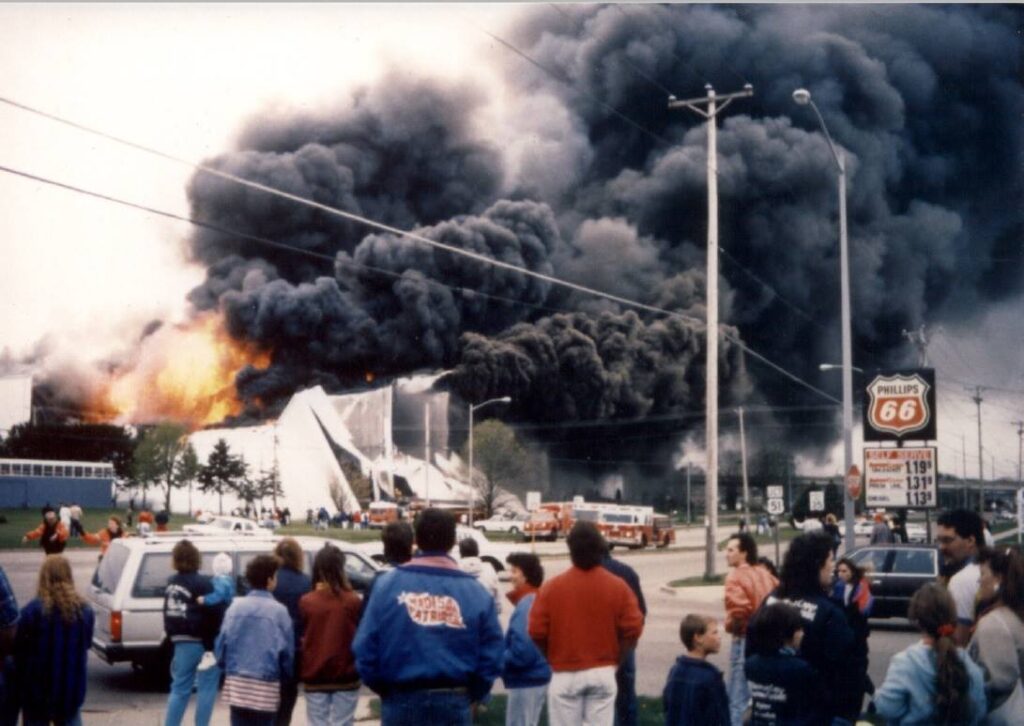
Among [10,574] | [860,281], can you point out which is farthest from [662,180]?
[10,574]

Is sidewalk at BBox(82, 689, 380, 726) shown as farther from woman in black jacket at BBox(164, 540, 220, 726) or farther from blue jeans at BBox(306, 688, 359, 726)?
blue jeans at BBox(306, 688, 359, 726)

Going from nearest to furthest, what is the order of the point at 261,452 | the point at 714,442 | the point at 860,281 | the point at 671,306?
the point at 714,442, the point at 261,452, the point at 860,281, the point at 671,306

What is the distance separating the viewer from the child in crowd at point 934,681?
4711 mm

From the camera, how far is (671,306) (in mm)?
95688

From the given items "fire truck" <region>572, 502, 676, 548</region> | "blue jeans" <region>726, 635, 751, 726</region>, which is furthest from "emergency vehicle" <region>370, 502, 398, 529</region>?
"blue jeans" <region>726, 635, 751, 726</region>

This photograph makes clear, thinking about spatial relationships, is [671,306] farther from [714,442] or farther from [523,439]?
[714,442]

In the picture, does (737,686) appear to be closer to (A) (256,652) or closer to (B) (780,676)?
(B) (780,676)

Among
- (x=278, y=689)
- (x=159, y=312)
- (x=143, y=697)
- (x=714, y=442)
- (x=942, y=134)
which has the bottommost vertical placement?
(x=143, y=697)

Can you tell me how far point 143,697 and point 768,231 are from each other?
269 ft

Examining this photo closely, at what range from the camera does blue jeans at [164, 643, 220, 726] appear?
812 centimetres

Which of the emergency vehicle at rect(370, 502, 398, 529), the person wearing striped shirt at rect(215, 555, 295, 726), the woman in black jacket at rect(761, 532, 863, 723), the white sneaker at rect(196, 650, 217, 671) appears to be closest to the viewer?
the woman in black jacket at rect(761, 532, 863, 723)

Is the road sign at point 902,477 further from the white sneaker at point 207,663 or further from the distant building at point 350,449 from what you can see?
the distant building at point 350,449

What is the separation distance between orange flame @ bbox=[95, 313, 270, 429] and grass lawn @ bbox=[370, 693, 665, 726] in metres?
87.7

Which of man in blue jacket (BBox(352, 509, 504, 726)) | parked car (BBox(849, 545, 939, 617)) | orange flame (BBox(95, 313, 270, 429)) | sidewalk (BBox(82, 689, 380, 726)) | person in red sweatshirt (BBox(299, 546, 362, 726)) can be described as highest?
orange flame (BBox(95, 313, 270, 429))
